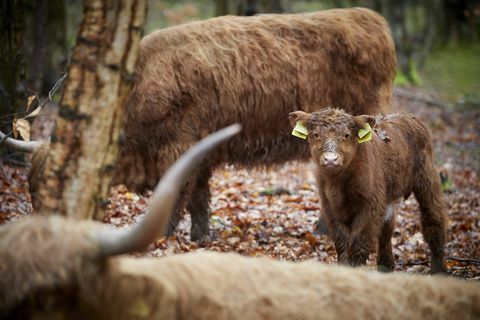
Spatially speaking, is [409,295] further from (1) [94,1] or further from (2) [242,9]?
(2) [242,9]

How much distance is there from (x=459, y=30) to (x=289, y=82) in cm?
3026

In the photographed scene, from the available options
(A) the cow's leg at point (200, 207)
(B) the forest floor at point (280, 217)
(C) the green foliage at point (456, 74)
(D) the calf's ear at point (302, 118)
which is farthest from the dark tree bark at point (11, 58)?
(C) the green foliage at point (456, 74)

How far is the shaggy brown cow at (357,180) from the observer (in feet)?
19.8

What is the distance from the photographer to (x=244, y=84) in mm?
7727

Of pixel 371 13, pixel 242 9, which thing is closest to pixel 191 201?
pixel 371 13

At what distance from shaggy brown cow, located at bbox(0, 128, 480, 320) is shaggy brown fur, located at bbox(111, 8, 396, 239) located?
3.98 m

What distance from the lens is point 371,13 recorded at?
8.70 m

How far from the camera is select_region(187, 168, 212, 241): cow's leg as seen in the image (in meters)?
8.15

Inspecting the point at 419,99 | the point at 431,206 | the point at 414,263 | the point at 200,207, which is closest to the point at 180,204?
the point at 200,207

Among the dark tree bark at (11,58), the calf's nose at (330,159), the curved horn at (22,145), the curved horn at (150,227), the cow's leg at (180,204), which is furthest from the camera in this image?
the dark tree bark at (11,58)

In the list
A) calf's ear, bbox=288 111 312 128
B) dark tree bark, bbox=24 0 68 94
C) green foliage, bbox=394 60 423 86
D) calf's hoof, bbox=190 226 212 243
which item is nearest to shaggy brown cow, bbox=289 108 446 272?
calf's ear, bbox=288 111 312 128

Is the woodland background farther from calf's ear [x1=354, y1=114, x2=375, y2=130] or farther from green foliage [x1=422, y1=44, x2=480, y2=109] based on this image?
green foliage [x1=422, y1=44, x2=480, y2=109]

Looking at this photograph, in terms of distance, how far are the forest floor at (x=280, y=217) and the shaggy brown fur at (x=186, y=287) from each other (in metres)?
2.75

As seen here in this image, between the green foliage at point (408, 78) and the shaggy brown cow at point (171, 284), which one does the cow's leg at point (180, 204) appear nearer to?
the shaggy brown cow at point (171, 284)
